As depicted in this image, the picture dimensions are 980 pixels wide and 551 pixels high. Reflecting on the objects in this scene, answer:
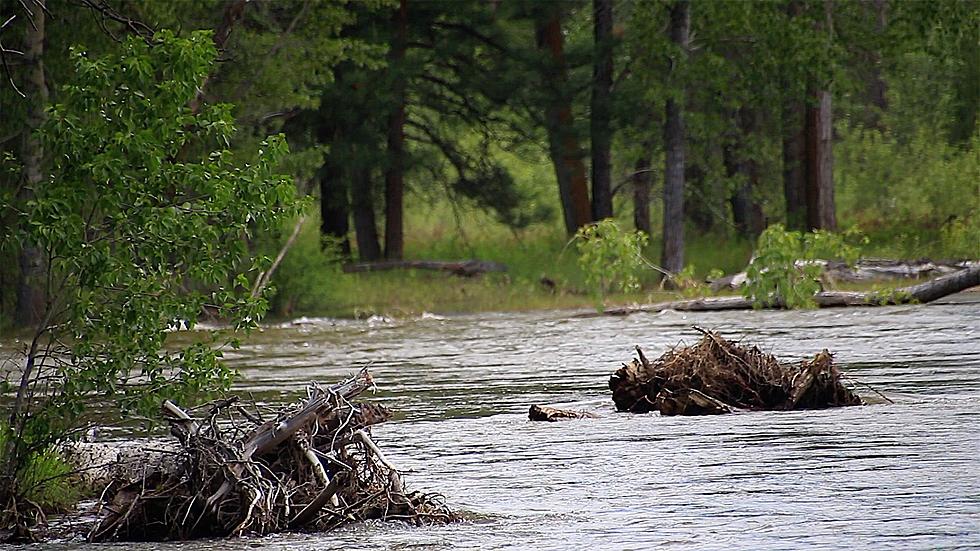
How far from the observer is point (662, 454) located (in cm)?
1298

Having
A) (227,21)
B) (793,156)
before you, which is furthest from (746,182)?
(227,21)

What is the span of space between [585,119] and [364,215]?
602 centimetres

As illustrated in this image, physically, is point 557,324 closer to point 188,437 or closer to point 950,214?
point 950,214

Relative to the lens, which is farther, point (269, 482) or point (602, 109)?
point (602, 109)

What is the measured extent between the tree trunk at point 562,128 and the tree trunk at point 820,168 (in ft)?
19.2

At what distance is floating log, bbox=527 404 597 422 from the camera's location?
51.0ft

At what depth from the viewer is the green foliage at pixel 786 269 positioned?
27750 millimetres

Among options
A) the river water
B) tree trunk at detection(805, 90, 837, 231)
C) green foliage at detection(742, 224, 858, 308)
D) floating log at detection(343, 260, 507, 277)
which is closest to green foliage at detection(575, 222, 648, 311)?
green foliage at detection(742, 224, 858, 308)

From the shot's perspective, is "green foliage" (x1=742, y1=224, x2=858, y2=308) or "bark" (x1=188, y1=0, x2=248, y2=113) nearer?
"green foliage" (x1=742, y1=224, x2=858, y2=308)

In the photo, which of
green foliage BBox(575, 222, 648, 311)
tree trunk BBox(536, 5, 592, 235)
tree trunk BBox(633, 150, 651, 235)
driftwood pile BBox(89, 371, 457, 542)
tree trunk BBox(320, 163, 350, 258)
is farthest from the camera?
tree trunk BBox(633, 150, 651, 235)

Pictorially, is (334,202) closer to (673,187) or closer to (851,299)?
(673,187)

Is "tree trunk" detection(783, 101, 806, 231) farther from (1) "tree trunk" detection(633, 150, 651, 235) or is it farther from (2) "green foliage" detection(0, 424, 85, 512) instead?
(2) "green foliage" detection(0, 424, 85, 512)

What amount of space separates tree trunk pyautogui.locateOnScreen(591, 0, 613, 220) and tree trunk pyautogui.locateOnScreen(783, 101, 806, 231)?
4394 mm

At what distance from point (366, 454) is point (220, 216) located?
182 centimetres
